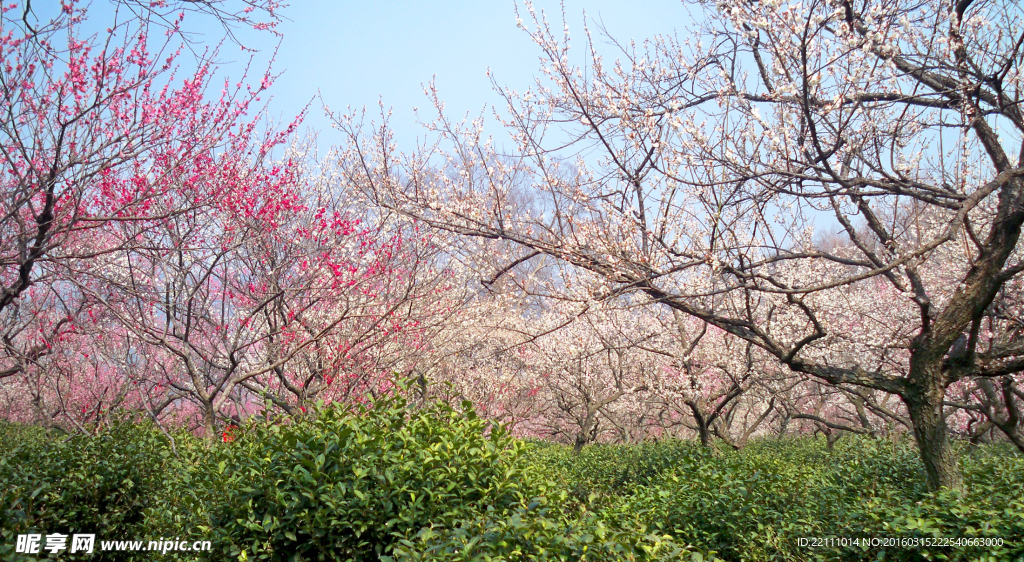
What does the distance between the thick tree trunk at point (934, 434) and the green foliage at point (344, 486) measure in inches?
117

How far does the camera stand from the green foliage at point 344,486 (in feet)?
9.66

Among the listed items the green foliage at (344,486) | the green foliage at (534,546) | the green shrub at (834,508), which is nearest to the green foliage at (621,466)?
the green shrub at (834,508)

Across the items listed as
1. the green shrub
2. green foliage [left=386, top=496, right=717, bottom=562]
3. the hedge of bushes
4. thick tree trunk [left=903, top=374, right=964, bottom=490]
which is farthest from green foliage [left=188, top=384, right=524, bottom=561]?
thick tree trunk [left=903, top=374, right=964, bottom=490]

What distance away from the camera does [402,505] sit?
2.99 meters

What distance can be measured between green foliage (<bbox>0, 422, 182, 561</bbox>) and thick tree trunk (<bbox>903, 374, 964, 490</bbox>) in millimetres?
5272

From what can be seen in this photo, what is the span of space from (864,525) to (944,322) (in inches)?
67.2

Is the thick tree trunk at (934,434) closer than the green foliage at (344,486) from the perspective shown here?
No

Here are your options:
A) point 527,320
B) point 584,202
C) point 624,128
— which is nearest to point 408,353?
point 584,202

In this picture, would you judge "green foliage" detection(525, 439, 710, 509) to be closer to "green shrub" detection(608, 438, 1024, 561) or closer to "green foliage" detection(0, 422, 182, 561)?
"green shrub" detection(608, 438, 1024, 561)

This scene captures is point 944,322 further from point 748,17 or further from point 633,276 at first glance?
point 748,17

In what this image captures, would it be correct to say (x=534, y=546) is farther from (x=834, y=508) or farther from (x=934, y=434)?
(x=934, y=434)

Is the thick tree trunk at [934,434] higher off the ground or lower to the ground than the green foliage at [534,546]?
higher

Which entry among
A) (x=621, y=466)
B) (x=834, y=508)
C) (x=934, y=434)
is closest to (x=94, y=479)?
(x=834, y=508)

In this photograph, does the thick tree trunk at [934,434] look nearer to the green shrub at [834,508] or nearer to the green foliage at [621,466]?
the green shrub at [834,508]
